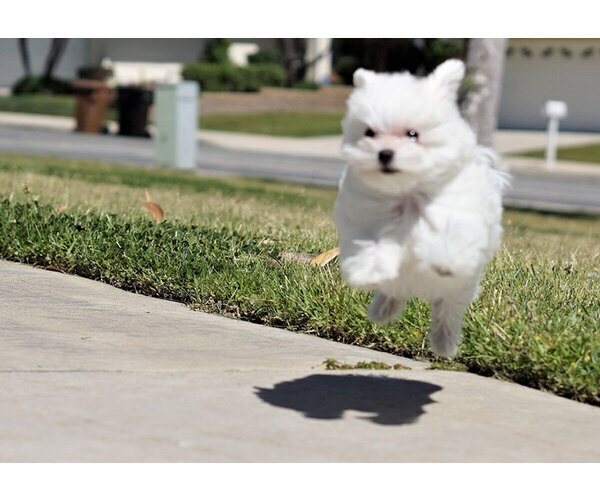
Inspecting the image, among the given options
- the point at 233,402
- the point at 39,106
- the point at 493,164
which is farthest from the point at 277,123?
the point at 233,402

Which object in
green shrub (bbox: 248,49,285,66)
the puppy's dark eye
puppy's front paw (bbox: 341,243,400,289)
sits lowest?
puppy's front paw (bbox: 341,243,400,289)

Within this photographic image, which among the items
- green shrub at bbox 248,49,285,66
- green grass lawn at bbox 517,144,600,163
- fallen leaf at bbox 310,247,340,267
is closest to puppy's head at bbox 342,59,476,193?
fallen leaf at bbox 310,247,340,267

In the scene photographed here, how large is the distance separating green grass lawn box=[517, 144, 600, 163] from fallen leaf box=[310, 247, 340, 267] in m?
20.2

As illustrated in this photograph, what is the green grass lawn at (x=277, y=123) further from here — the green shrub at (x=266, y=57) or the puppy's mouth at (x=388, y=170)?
the puppy's mouth at (x=388, y=170)

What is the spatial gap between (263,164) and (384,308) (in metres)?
16.5

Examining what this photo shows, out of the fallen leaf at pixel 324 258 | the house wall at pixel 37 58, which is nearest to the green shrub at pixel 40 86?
the house wall at pixel 37 58

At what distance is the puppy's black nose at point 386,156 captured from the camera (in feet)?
12.8

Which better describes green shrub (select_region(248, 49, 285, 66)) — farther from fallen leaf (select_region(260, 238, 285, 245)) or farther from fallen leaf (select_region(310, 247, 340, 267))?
fallen leaf (select_region(310, 247, 340, 267))

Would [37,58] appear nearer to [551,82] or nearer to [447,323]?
[551,82]

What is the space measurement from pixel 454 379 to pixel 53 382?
6.73ft

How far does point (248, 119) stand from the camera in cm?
3275

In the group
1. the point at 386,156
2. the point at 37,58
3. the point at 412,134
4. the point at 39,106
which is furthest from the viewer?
the point at 37,58

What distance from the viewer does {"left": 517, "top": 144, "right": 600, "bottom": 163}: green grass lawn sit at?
26.3 metres

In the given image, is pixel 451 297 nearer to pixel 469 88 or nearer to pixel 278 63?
pixel 469 88
